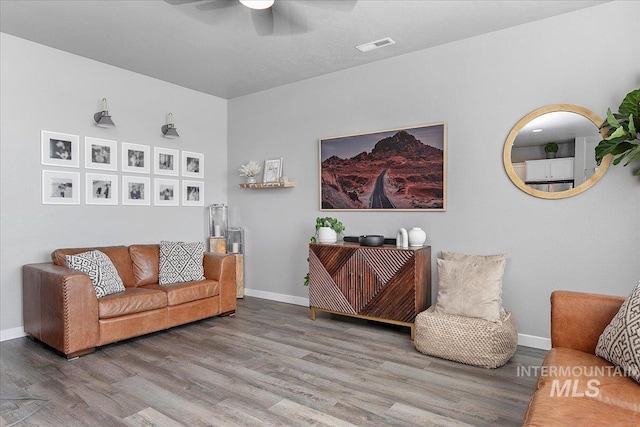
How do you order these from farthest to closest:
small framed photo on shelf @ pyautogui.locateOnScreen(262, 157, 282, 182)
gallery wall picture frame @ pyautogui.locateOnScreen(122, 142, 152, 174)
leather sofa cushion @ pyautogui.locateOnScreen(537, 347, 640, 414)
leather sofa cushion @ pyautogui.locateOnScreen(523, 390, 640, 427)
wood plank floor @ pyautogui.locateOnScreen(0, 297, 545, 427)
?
small framed photo on shelf @ pyautogui.locateOnScreen(262, 157, 282, 182) < gallery wall picture frame @ pyautogui.locateOnScreen(122, 142, 152, 174) < wood plank floor @ pyautogui.locateOnScreen(0, 297, 545, 427) < leather sofa cushion @ pyautogui.locateOnScreen(537, 347, 640, 414) < leather sofa cushion @ pyautogui.locateOnScreen(523, 390, 640, 427)

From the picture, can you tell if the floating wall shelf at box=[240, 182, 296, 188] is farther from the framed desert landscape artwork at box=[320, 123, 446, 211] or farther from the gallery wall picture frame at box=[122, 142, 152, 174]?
the gallery wall picture frame at box=[122, 142, 152, 174]

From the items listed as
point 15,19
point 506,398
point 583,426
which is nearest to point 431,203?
point 506,398

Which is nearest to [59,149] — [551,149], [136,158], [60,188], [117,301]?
[60,188]

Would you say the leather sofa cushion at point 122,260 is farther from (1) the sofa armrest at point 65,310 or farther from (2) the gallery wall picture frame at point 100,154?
(2) the gallery wall picture frame at point 100,154

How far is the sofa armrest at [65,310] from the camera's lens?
3062mm

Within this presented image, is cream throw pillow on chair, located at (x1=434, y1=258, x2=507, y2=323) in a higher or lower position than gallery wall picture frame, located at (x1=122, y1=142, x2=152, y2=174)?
lower

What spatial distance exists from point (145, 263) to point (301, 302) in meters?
1.94

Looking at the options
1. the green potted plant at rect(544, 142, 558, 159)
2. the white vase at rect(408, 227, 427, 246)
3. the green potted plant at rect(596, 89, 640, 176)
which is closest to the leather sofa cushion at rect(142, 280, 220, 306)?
the white vase at rect(408, 227, 427, 246)

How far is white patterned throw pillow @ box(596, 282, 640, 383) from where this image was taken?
1646 millimetres

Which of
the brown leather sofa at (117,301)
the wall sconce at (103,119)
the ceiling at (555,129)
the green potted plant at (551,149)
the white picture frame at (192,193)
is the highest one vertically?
the wall sconce at (103,119)

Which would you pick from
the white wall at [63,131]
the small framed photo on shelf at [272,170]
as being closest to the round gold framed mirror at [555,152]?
the small framed photo on shelf at [272,170]

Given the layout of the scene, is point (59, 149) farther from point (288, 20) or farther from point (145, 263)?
point (288, 20)

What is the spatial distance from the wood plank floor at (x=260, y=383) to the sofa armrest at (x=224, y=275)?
1.90ft

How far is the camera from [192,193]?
5.28 metres
